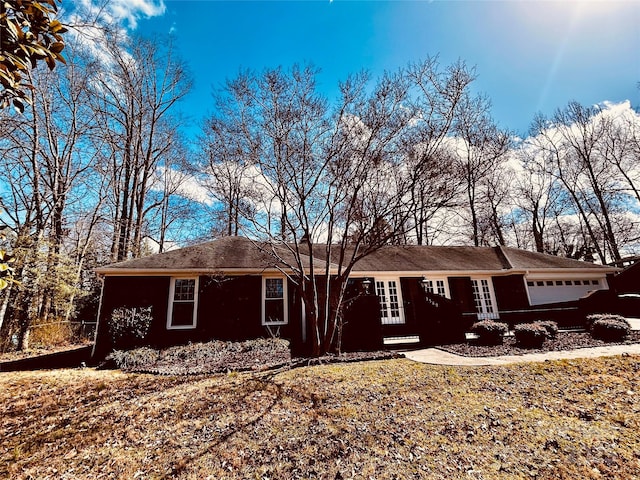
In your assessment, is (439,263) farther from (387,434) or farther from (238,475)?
(238,475)

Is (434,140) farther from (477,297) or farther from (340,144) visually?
(477,297)

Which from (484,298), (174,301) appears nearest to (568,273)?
(484,298)

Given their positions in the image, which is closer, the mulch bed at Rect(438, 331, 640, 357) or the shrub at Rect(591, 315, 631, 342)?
the mulch bed at Rect(438, 331, 640, 357)

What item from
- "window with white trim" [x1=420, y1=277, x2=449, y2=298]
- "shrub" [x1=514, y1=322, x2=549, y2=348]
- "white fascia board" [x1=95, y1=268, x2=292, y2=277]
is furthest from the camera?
"window with white trim" [x1=420, y1=277, x2=449, y2=298]

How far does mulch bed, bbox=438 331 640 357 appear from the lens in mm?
8441

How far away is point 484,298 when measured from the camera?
14.7m

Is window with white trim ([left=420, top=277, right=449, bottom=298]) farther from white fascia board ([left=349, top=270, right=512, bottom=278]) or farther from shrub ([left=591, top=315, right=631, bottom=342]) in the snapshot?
shrub ([left=591, top=315, right=631, bottom=342])

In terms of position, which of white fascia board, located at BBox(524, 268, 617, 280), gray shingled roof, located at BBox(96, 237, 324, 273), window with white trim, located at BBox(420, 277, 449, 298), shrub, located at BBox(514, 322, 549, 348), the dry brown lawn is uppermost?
gray shingled roof, located at BBox(96, 237, 324, 273)

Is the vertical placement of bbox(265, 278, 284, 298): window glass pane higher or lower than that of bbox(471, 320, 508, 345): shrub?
higher

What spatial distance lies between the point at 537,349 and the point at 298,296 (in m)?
7.87

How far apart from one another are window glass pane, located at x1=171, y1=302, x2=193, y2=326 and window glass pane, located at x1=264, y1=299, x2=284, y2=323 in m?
2.74

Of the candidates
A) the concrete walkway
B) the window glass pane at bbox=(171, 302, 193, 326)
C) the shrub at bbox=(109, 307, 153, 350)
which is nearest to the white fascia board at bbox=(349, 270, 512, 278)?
the concrete walkway

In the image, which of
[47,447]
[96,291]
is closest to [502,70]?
[47,447]

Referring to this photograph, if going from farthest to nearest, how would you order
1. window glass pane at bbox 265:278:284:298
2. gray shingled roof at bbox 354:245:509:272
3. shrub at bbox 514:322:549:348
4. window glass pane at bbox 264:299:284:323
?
gray shingled roof at bbox 354:245:509:272
window glass pane at bbox 265:278:284:298
window glass pane at bbox 264:299:284:323
shrub at bbox 514:322:549:348
